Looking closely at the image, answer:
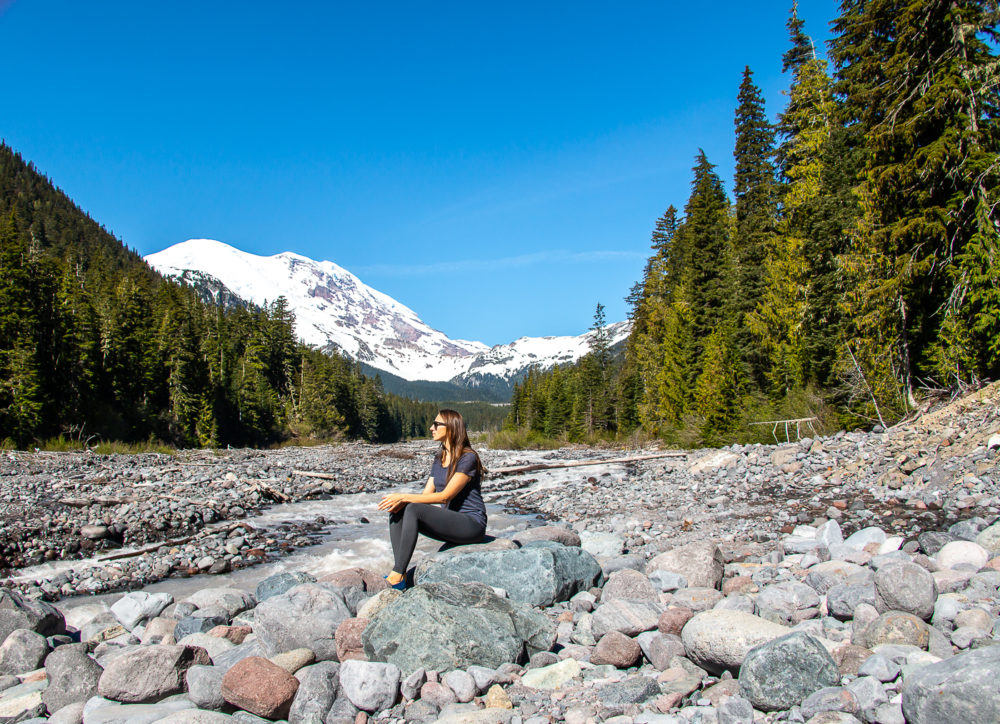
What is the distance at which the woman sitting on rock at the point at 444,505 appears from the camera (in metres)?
5.90

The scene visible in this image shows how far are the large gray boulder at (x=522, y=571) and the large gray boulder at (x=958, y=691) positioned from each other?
325 cm

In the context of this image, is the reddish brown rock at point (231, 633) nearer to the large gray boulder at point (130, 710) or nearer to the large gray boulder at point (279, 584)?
the large gray boulder at point (279, 584)

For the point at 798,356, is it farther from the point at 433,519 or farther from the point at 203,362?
the point at 203,362

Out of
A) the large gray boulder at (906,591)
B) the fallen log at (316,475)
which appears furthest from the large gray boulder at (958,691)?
the fallen log at (316,475)

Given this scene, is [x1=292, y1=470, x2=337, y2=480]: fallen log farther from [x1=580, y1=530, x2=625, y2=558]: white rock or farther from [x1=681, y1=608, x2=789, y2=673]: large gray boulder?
[x1=681, y1=608, x2=789, y2=673]: large gray boulder

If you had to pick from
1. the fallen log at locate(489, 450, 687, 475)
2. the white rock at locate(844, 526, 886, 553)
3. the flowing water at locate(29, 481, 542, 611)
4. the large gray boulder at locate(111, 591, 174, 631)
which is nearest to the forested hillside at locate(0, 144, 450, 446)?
the flowing water at locate(29, 481, 542, 611)

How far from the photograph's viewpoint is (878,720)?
106 inches

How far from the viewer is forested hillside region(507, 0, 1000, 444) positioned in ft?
42.6

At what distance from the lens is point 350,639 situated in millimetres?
4391

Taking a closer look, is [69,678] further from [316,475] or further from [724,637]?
[316,475]

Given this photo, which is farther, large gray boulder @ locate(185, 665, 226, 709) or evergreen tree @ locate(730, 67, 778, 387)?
evergreen tree @ locate(730, 67, 778, 387)

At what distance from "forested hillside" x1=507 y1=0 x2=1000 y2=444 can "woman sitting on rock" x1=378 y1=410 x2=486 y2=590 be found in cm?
1239

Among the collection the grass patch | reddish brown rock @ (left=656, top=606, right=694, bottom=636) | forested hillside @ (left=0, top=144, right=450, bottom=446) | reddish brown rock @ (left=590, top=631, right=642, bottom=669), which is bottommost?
reddish brown rock @ (left=590, top=631, right=642, bottom=669)

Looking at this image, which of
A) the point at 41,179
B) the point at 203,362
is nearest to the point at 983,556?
the point at 203,362
